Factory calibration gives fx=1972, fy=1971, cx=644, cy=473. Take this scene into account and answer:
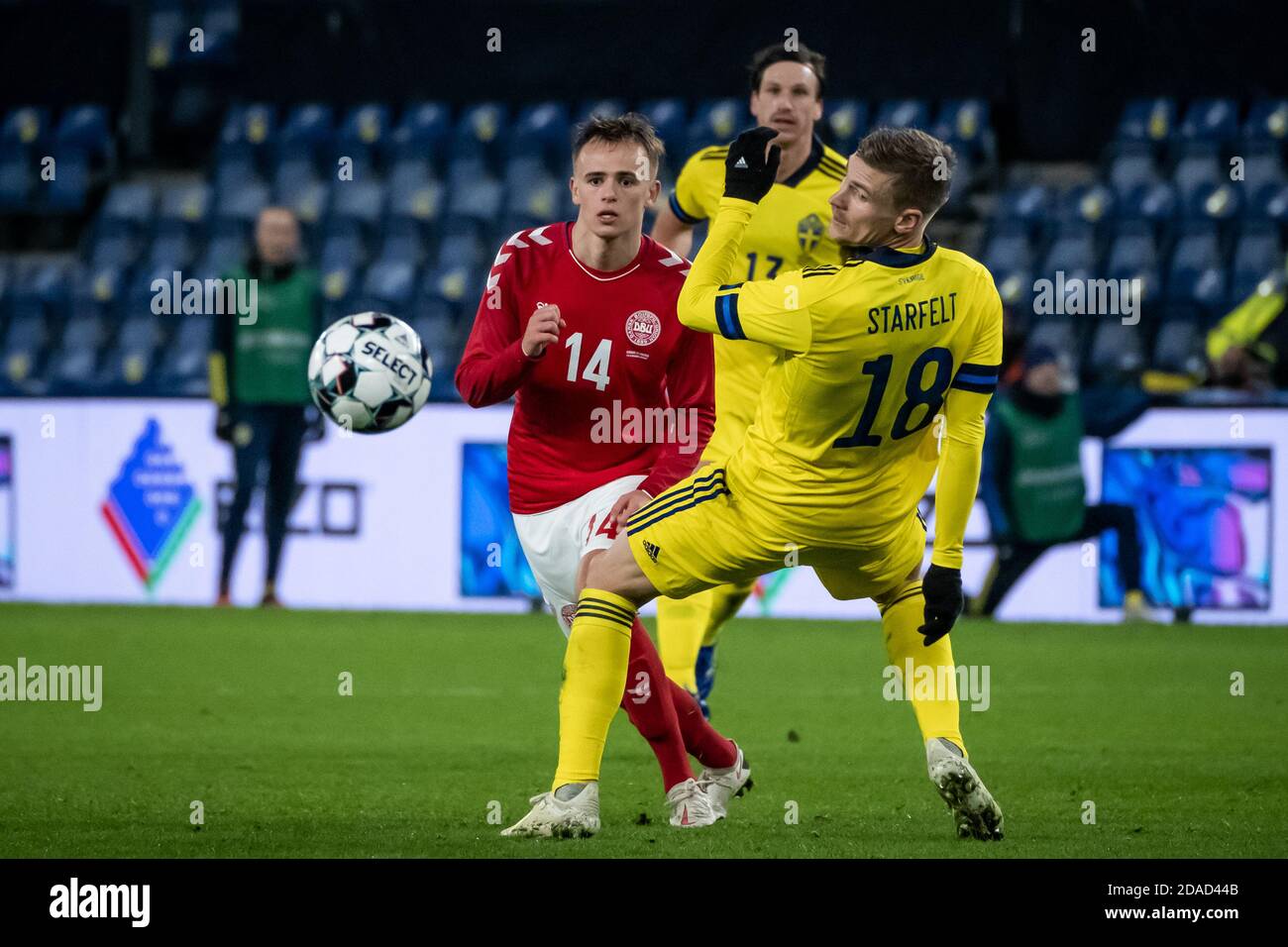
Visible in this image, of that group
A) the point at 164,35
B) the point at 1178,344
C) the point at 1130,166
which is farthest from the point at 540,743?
the point at 164,35

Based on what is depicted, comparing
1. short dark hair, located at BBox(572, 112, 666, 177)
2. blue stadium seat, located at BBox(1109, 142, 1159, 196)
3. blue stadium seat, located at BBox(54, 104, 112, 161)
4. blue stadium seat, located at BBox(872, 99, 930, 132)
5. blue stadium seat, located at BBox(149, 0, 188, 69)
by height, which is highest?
blue stadium seat, located at BBox(149, 0, 188, 69)

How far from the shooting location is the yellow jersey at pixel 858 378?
479cm

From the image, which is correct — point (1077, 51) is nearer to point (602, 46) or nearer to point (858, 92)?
point (858, 92)

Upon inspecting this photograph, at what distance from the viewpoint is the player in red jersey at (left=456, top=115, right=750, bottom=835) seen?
211 inches

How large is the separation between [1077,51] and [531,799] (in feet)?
38.2

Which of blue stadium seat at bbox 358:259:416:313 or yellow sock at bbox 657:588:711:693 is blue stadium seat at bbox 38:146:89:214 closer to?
blue stadium seat at bbox 358:259:416:313

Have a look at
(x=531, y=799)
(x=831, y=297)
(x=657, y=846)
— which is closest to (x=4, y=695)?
(x=531, y=799)

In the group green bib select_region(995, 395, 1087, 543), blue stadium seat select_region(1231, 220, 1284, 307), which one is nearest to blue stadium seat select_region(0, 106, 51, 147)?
green bib select_region(995, 395, 1087, 543)

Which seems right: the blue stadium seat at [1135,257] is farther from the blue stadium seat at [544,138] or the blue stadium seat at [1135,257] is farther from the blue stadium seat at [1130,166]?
the blue stadium seat at [544,138]

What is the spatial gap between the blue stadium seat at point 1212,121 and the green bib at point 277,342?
7.25 meters

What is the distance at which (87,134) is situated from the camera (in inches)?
669

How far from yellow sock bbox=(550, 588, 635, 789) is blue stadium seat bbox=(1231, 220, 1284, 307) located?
993cm

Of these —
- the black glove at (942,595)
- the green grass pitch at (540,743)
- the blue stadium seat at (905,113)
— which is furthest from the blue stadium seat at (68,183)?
the black glove at (942,595)

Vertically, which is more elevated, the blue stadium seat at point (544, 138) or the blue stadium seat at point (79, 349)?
the blue stadium seat at point (544, 138)
